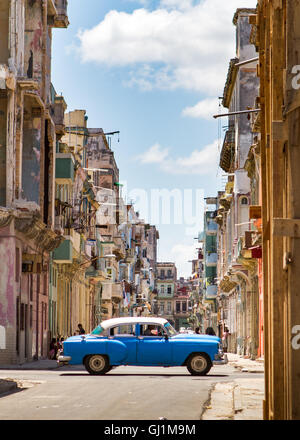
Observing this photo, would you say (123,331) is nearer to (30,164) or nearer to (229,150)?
(30,164)

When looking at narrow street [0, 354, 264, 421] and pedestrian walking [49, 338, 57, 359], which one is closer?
narrow street [0, 354, 264, 421]

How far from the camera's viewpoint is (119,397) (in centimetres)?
1762

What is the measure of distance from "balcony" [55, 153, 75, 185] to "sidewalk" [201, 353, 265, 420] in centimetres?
2314

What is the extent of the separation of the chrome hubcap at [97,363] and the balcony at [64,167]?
2030cm

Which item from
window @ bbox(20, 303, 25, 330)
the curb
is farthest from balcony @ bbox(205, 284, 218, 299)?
the curb

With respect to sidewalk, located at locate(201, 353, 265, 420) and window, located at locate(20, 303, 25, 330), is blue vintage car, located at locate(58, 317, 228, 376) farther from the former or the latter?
window, located at locate(20, 303, 25, 330)

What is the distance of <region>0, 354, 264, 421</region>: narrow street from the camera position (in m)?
14.3

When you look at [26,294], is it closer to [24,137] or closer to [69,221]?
[24,137]

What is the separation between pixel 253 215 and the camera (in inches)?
907

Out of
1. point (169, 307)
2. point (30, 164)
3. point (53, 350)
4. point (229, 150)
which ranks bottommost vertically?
point (53, 350)

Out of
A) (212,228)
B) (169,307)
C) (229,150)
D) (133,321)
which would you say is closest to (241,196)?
(229,150)

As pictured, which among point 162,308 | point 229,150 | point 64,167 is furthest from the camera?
point 162,308

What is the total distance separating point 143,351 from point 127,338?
2.12 ft

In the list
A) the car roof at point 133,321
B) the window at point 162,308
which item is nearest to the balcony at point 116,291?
the car roof at point 133,321
